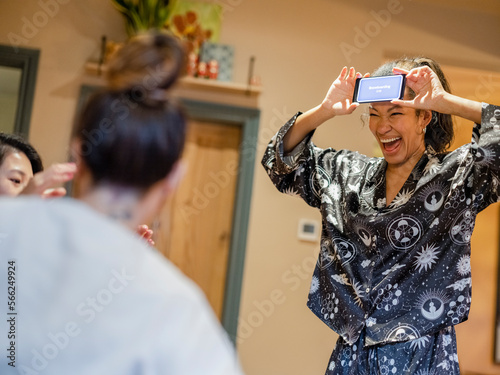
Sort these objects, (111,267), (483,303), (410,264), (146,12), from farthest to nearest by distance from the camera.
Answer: (483,303) → (146,12) → (410,264) → (111,267)

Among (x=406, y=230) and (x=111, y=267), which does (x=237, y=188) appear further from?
(x=111, y=267)

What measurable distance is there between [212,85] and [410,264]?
210cm

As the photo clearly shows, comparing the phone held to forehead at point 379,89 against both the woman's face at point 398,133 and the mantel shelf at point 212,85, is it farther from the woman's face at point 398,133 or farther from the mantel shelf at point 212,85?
the mantel shelf at point 212,85

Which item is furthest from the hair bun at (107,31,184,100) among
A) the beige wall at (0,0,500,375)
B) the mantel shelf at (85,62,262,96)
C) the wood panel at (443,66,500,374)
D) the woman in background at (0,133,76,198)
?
the wood panel at (443,66,500,374)

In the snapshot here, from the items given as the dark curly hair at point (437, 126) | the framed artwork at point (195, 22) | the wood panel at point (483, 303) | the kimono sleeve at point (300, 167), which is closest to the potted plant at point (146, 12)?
the framed artwork at point (195, 22)

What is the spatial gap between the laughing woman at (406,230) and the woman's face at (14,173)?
27.1 inches

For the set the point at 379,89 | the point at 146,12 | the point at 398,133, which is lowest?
the point at 398,133

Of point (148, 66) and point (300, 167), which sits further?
point (300, 167)

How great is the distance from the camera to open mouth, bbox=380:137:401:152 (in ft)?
5.41

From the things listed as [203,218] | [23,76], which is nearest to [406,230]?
[203,218]

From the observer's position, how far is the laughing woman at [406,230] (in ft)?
4.82

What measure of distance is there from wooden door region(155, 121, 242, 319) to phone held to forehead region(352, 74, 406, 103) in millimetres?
1936

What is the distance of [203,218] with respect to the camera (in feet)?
11.7

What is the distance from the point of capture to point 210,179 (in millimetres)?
3564
